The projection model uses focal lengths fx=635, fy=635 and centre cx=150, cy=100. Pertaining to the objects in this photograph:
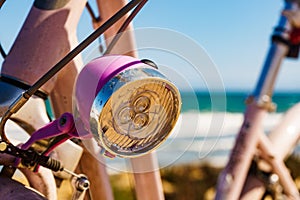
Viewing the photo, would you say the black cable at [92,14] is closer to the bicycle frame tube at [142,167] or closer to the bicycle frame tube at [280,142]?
the bicycle frame tube at [142,167]

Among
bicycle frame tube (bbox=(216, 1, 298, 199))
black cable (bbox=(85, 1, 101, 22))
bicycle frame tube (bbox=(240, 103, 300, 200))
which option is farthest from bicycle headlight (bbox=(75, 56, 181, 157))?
bicycle frame tube (bbox=(240, 103, 300, 200))

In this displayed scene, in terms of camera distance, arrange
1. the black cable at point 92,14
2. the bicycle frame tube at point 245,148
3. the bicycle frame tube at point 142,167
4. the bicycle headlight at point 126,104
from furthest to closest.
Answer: the bicycle frame tube at point 245,148 → the black cable at point 92,14 → the bicycle frame tube at point 142,167 → the bicycle headlight at point 126,104

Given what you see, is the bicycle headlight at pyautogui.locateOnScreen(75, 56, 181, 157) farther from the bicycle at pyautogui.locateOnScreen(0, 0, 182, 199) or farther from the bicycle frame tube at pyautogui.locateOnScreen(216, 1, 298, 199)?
the bicycle frame tube at pyautogui.locateOnScreen(216, 1, 298, 199)

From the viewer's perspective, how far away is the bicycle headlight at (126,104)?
63cm

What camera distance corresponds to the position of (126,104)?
0.65 metres

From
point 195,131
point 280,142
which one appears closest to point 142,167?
point 195,131

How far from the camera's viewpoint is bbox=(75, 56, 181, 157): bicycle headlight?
63cm

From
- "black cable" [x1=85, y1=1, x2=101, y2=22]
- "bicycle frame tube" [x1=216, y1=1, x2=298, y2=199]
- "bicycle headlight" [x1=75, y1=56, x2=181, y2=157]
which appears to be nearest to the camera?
"bicycle headlight" [x1=75, y1=56, x2=181, y2=157]

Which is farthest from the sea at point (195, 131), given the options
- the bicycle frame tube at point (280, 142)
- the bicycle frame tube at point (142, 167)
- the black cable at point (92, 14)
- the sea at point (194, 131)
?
the bicycle frame tube at point (280, 142)

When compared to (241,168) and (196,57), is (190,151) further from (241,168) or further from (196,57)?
(241,168)

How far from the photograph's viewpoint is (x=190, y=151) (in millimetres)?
718

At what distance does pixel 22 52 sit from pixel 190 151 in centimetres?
31

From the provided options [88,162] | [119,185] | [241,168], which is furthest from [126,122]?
[119,185]

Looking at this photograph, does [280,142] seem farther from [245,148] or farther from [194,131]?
[194,131]
